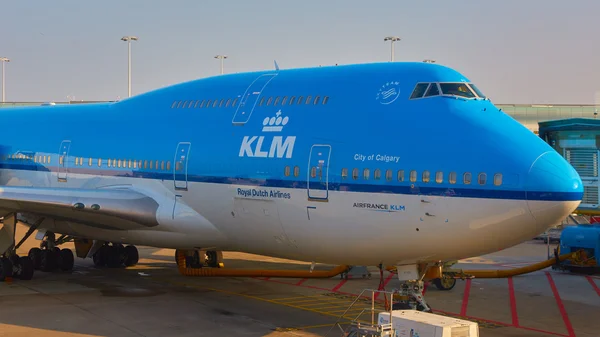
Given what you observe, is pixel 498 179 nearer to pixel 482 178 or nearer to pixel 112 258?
pixel 482 178

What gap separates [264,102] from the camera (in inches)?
785

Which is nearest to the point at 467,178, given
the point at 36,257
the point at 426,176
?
the point at 426,176

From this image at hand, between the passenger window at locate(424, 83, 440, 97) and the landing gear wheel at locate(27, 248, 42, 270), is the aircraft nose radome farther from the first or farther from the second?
the landing gear wheel at locate(27, 248, 42, 270)

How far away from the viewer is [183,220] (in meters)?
20.9

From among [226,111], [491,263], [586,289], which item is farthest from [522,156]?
[491,263]

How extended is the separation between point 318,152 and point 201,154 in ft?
14.3

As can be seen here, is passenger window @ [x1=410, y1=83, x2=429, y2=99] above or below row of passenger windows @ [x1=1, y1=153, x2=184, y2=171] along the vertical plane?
above

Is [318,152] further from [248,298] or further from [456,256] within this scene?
[248,298]

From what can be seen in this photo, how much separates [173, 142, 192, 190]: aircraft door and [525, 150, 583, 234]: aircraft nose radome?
977 centimetres

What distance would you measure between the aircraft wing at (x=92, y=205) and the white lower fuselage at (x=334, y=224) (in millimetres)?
310

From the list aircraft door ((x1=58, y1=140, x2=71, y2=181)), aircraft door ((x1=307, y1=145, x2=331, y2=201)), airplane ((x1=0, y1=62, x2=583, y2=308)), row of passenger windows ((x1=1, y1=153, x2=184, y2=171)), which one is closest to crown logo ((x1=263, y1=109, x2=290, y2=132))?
airplane ((x1=0, y1=62, x2=583, y2=308))

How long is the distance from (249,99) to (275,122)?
1.65 metres

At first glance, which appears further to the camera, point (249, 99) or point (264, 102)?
point (249, 99)

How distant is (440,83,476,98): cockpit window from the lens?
17.0 m
